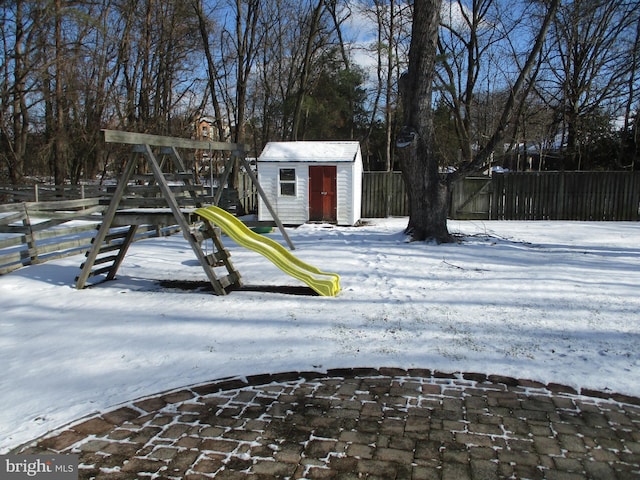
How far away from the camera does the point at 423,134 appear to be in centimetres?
1027

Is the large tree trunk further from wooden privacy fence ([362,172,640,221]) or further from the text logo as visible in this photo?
the text logo

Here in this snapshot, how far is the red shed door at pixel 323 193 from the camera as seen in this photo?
16031 mm

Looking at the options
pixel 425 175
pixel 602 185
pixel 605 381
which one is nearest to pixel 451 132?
pixel 602 185

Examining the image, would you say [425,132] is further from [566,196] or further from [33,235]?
[566,196]

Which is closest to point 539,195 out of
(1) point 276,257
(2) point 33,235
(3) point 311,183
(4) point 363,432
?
(3) point 311,183

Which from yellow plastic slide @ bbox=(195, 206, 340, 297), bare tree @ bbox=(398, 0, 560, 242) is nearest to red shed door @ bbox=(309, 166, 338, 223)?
bare tree @ bbox=(398, 0, 560, 242)

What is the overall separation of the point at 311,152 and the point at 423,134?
661cm

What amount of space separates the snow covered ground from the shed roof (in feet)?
26.0

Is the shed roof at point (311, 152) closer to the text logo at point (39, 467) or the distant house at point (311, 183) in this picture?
the distant house at point (311, 183)

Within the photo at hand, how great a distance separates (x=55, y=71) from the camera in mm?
21156

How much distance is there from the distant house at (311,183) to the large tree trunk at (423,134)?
5495 millimetres

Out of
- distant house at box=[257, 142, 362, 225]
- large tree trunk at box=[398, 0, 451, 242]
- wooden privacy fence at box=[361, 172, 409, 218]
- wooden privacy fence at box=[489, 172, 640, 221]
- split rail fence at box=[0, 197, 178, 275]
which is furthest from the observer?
wooden privacy fence at box=[361, 172, 409, 218]

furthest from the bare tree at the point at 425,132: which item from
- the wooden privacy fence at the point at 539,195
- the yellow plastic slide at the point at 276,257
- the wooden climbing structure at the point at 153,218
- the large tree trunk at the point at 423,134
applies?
the wooden privacy fence at the point at 539,195

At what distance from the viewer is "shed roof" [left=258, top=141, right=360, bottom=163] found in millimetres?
15999
